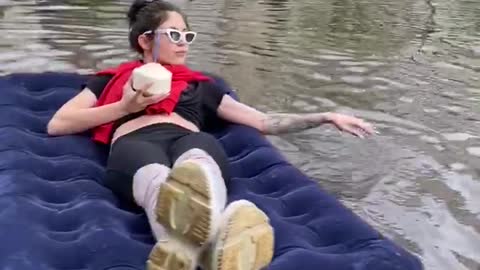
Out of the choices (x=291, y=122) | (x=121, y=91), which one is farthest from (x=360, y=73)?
(x=121, y=91)

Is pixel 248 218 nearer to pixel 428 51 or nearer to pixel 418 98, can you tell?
pixel 418 98

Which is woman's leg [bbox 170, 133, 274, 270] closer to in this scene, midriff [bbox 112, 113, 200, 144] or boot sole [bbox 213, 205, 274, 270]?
boot sole [bbox 213, 205, 274, 270]

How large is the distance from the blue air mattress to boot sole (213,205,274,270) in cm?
20

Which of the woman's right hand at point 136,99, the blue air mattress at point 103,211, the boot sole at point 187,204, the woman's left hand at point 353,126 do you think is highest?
the boot sole at point 187,204

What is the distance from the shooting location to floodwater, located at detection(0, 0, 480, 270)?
10.0ft

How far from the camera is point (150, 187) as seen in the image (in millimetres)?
2162

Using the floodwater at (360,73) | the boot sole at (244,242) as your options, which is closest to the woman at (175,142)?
the boot sole at (244,242)

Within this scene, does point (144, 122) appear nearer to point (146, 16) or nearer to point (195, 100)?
point (195, 100)

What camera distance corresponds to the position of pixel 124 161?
91.7 inches

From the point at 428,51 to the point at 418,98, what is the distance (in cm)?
132

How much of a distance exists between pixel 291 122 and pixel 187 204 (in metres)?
1.02

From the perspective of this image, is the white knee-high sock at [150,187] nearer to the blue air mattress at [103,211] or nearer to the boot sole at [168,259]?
the blue air mattress at [103,211]

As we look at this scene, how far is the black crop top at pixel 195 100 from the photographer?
271 cm

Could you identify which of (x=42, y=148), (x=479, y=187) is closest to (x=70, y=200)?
(x=42, y=148)
